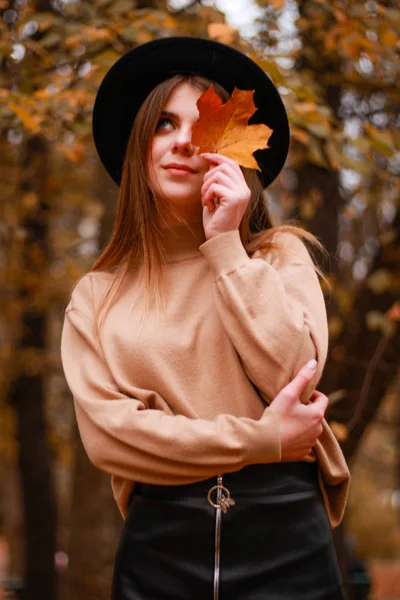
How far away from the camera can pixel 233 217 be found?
94.0 inches

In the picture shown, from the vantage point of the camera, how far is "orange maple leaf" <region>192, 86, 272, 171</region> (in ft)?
8.14

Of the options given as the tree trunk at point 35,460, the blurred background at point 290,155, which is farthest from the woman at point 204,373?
the tree trunk at point 35,460

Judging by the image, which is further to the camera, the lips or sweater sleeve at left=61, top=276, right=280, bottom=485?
the lips

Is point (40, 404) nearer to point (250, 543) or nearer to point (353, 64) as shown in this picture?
point (353, 64)

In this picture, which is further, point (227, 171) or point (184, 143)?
point (184, 143)

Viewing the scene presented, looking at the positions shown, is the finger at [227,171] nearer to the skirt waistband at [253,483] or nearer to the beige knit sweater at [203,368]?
the beige knit sweater at [203,368]

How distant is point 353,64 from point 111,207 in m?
2.06

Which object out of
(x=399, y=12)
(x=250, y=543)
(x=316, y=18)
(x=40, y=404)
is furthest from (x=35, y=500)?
(x=250, y=543)

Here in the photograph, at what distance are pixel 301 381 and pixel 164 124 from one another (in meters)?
0.93

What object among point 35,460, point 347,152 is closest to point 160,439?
point 347,152

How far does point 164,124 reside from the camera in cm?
269

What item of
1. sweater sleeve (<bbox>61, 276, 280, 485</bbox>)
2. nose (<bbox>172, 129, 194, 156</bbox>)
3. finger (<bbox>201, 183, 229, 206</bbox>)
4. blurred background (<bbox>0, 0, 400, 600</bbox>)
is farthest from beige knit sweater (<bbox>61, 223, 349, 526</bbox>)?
blurred background (<bbox>0, 0, 400, 600</bbox>)

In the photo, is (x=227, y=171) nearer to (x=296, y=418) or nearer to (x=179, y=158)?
(x=179, y=158)

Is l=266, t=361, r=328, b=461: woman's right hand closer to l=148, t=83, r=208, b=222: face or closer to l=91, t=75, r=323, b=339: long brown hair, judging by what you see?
l=91, t=75, r=323, b=339: long brown hair
